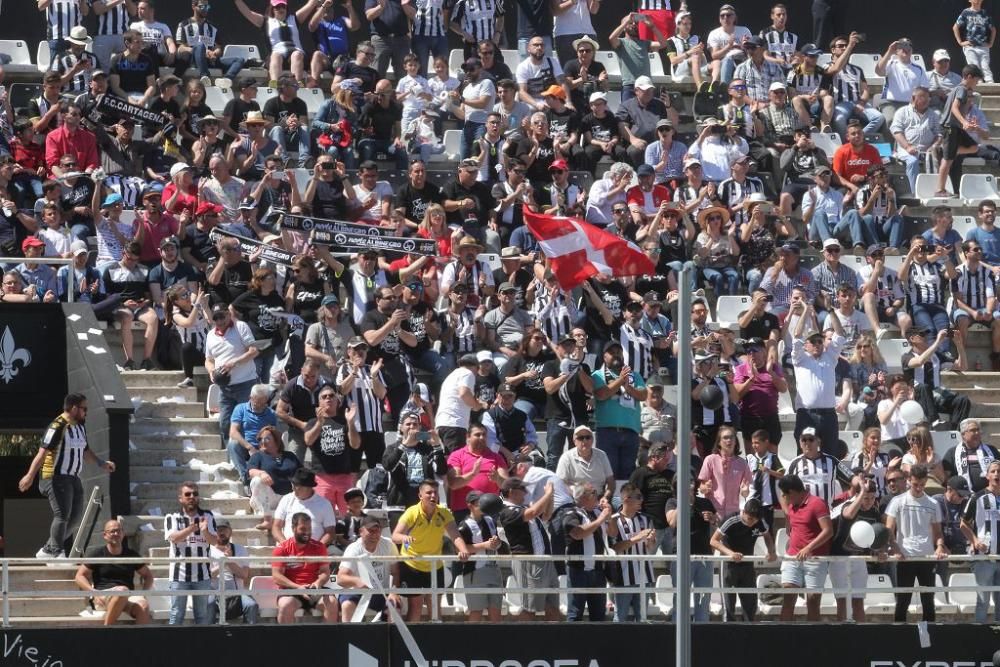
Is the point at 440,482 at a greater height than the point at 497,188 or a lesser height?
lesser

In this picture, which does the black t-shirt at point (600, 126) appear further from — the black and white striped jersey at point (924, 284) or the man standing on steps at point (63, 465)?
the man standing on steps at point (63, 465)

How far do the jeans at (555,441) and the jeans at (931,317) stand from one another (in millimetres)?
4736

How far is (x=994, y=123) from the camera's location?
2786 centimetres

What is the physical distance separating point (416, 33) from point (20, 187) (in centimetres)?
621

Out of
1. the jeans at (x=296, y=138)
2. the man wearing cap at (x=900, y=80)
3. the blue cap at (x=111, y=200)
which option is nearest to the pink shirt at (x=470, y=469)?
the blue cap at (x=111, y=200)

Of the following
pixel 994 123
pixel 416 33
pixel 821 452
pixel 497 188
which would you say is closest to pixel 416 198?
pixel 497 188

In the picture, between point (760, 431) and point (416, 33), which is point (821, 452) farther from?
point (416, 33)

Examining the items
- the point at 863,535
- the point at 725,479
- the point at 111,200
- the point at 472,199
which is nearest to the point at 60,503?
the point at 111,200

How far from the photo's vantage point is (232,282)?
69.9ft

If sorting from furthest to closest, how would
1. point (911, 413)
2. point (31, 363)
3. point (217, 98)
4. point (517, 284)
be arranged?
point (217, 98) < point (517, 284) < point (31, 363) < point (911, 413)

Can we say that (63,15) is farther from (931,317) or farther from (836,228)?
(931,317)

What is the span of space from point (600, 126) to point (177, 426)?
22.7 ft

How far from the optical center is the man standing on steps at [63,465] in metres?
18.9

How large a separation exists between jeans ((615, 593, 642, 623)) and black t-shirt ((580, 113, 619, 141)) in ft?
27.0
